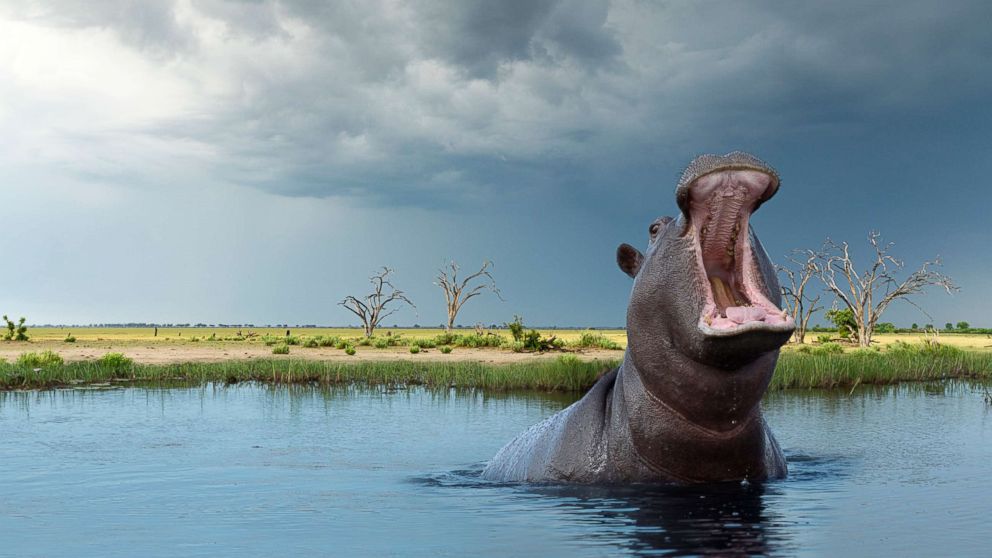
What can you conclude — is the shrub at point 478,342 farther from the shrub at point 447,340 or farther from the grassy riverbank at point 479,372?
the grassy riverbank at point 479,372

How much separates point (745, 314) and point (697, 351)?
0.34m

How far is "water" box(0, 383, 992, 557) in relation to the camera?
495 centimetres

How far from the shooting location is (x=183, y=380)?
23.9 m

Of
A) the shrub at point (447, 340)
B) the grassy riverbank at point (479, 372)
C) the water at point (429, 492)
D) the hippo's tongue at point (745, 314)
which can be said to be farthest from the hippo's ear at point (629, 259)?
the shrub at point (447, 340)

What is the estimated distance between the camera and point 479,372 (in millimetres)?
22250

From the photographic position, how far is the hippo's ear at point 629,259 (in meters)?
5.54

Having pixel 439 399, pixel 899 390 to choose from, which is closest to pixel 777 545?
pixel 439 399

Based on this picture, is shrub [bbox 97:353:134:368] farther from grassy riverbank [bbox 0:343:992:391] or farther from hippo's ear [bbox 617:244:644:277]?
hippo's ear [bbox 617:244:644:277]

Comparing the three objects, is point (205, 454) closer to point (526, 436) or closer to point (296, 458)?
point (296, 458)

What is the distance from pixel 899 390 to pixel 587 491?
15.7 meters

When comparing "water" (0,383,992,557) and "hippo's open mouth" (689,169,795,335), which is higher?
"hippo's open mouth" (689,169,795,335)

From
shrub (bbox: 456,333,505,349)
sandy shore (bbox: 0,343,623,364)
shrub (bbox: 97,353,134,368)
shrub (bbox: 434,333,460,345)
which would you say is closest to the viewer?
shrub (bbox: 97,353,134,368)

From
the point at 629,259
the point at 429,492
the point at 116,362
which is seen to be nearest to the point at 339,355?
the point at 116,362

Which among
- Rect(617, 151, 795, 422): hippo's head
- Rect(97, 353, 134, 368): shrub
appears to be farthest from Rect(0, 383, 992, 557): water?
Rect(97, 353, 134, 368): shrub
